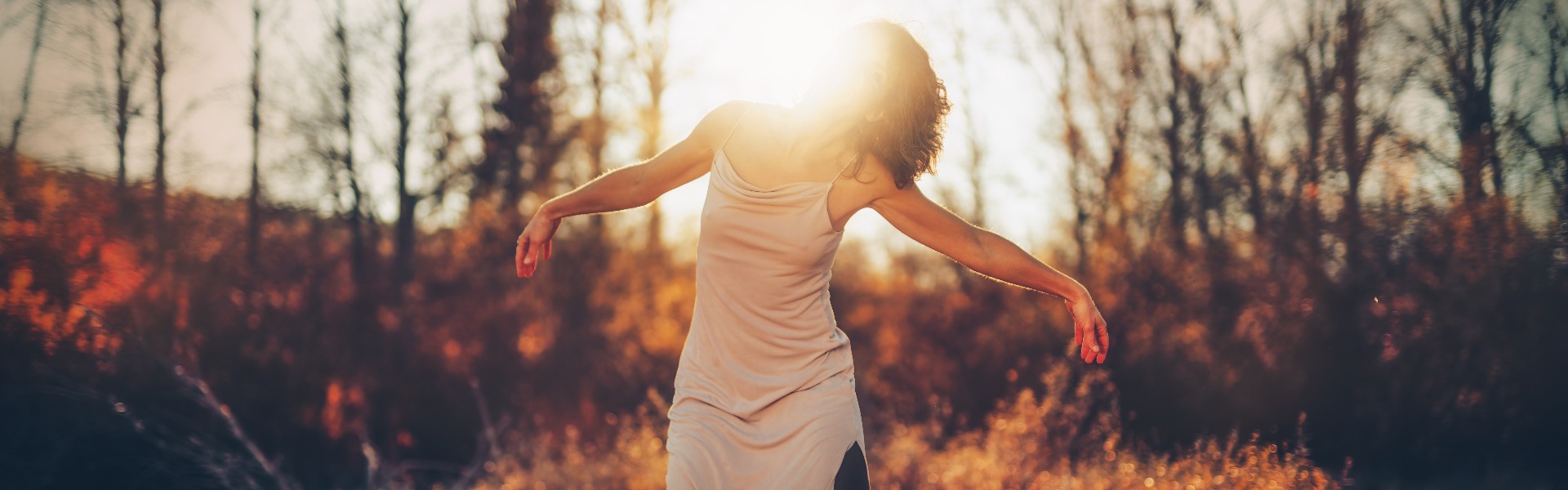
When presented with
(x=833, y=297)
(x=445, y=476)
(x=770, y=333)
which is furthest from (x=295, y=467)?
(x=770, y=333)

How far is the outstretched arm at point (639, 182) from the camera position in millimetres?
2623

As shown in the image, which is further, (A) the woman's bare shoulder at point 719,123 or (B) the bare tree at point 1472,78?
(B) the bare tree at point 1472,78

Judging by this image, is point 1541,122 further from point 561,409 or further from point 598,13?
point 598,13

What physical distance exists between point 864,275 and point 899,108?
15.1 meters

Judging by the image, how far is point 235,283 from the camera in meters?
13.1

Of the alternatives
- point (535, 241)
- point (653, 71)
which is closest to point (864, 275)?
point (653, 71)

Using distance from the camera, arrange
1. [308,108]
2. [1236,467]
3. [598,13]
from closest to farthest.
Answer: [1236,467]
[308,108]
[598,13]

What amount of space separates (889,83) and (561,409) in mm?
13159

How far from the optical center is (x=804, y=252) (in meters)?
2.48

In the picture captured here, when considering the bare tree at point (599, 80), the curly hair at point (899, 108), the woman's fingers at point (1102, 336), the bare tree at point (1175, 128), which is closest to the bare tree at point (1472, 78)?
the bare tree at point (1175, 128)

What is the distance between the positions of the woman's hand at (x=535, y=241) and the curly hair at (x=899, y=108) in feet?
2.88

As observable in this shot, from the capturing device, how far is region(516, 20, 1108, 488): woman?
97.0 inches

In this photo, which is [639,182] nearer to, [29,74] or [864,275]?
[29,74]

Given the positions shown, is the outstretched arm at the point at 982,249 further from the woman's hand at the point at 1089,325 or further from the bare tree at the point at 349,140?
the bare tree at the point at 349,140
